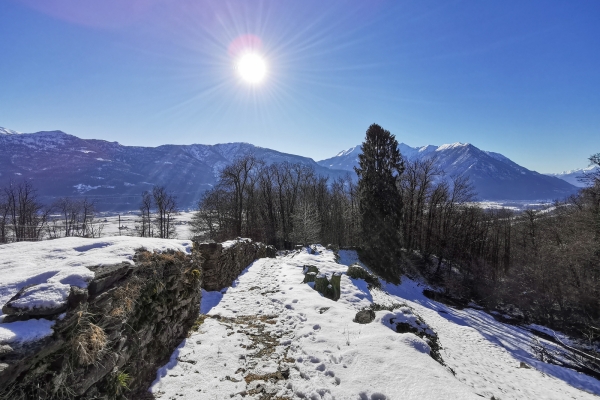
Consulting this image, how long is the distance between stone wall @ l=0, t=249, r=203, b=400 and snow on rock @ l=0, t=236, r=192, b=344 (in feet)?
0.35

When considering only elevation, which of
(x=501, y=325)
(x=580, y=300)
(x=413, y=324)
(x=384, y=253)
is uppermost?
(x=413, y=324)

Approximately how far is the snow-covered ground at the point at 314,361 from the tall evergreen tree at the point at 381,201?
14.1 m

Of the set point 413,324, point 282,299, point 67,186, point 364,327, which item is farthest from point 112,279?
point 67,186

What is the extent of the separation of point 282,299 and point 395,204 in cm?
1872

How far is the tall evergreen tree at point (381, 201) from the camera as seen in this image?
24.4 metres

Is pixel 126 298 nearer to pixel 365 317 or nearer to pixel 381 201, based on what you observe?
pixel 365 317

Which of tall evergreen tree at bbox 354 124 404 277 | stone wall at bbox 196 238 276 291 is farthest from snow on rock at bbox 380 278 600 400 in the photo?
stone wall at bbox 196 238 276 291

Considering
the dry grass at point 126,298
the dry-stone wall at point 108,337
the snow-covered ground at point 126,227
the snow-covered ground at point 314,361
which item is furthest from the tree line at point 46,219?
the dry grass at point 126,298

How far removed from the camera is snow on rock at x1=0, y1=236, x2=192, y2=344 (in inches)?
111

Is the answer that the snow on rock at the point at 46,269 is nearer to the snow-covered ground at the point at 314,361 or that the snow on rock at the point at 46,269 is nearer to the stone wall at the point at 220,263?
the snow-covered ground at the point at 314,361

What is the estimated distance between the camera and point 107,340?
344cm

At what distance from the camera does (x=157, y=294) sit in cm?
507

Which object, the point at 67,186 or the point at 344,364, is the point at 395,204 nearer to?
the point at 344,364

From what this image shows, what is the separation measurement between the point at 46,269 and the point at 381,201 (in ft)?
77.7
